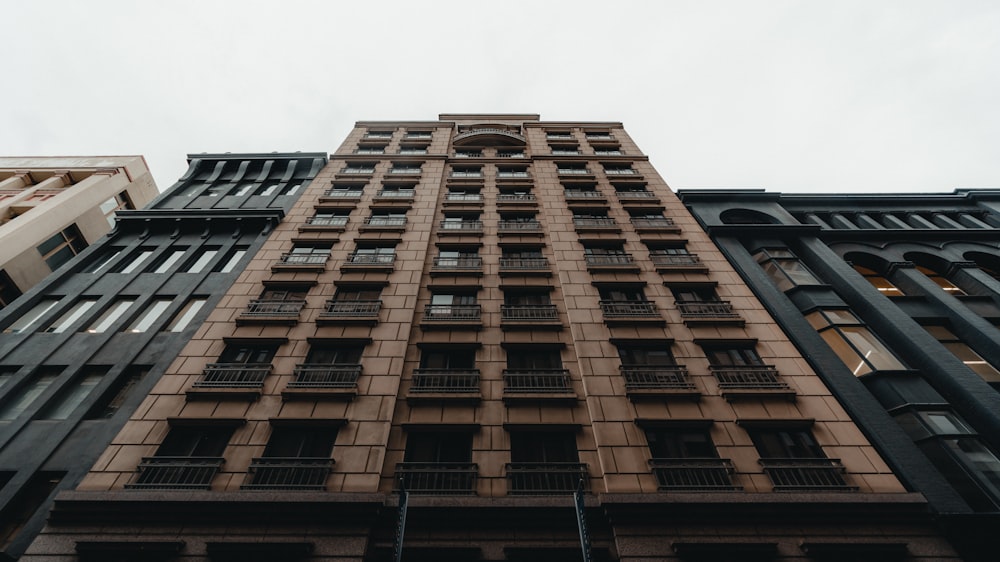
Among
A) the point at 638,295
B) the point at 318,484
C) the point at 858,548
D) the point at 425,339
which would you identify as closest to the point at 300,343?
the point at 425,339

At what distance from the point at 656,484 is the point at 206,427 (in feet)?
45.0

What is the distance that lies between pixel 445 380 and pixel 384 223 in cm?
1098

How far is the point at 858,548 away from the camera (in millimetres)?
9734

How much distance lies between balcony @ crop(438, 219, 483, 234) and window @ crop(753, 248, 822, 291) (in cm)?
1427

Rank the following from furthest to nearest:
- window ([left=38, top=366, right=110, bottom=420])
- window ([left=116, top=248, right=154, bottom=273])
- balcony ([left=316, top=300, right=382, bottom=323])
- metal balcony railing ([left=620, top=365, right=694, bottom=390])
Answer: window ([left=116, top=248, right=154, bottom=273]) → balcony ([left=316, top=300, right=382, bottom=323]) → metal balcony railing ([left=620, top=365, right=694, bottom=390]) → window ([left=38, top=366, right=110, bottom=420])

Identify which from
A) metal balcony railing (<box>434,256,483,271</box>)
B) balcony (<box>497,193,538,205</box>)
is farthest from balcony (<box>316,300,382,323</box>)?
balcony (<box>497,193,538,205</box>)

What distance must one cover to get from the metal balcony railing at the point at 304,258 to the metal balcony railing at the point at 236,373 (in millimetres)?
5963

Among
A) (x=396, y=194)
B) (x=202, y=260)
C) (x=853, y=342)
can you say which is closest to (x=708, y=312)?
(x=853, y=342)

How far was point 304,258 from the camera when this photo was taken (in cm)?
1900

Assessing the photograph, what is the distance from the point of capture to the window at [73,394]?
1309 cm

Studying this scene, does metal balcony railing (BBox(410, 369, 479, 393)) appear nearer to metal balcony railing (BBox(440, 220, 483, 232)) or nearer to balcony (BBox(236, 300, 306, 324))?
balcony (BBox(236, 300, 306, 324))

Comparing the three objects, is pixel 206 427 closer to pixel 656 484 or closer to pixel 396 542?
pixel 396 542

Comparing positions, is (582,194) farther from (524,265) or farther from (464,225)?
(524,265)

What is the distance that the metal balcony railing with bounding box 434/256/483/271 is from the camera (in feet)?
60.4
